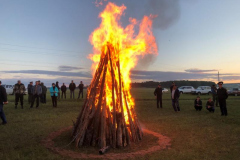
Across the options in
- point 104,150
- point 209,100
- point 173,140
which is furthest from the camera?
point 209,100

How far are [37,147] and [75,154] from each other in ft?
4.29

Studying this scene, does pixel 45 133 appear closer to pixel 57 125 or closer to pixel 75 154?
pixel 57 125

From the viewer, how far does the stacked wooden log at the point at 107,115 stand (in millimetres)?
5754

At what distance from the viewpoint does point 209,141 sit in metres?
6.33

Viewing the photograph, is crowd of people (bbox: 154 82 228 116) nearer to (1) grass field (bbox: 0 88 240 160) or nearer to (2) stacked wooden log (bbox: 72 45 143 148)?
(1) grass field (bbox: 0 88 240 160)

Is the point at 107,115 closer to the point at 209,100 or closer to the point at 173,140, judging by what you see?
the point at 173,140

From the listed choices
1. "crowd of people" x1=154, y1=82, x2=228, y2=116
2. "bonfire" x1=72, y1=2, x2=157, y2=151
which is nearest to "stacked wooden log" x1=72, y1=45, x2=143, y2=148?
"bonfire" x1=72, y1=2, x2=157, y2=151

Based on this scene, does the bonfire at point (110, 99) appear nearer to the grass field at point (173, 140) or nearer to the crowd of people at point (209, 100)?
the grass field at point (173, 140)

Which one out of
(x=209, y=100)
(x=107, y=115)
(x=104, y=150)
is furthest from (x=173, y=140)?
(x=209, y=100)

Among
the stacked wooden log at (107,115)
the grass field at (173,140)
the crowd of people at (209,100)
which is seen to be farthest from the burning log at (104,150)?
the crowd of people at (209,100)

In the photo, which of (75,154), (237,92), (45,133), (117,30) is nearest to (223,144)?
(75,154)

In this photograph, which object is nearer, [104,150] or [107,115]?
[104,150]

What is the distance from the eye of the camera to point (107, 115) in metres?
6.07

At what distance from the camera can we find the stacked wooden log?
5754 mm
